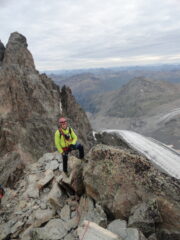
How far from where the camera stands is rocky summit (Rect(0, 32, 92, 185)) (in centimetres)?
4528

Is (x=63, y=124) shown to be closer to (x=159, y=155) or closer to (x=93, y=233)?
(x=93, y=233)

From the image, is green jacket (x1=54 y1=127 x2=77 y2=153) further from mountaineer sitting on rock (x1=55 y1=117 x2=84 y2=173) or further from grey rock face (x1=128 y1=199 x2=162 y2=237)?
grey rock face (x1=128 y1=199 x2=162 y2=237)

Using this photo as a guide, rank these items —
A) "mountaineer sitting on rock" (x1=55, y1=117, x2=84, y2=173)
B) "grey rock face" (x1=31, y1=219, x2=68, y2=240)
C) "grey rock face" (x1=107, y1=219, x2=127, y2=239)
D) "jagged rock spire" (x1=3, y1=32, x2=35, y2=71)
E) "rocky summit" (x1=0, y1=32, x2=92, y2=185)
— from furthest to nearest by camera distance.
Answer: "jagged rock spire" (x1=3, y1=32, x2=35, y2=71), "rocky summit" (x1=0, y1=32, x2=92, y2=185), "mountaineer sitting on rock" (x1=55, y1=117, x2=84, y2=173), "grey rock face" (x1=31, y1=219, x2=68, y2=240), "grey rock face" (x1=107, y1=219, x2=127, y2=239)

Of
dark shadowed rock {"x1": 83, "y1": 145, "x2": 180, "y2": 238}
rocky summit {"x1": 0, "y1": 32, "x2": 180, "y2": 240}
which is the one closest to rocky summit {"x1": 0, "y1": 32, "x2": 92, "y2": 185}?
rocky summit {"x1": 0, "y1": 32, "x2": 180, "y2": 240}

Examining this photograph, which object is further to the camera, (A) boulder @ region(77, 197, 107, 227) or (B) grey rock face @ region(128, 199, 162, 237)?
(A) boulder @ region(77, 197, 107, 227)

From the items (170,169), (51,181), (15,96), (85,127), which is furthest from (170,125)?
(51,181)

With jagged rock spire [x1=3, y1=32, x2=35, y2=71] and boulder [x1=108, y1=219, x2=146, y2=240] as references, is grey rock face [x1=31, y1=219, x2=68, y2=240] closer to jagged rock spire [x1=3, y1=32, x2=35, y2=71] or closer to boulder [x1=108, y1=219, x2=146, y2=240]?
boulder [x1=108, y1=219, x2=146, y2=240]

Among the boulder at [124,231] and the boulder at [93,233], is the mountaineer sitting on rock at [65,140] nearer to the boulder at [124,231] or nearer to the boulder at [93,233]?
the boulder at [93,233]

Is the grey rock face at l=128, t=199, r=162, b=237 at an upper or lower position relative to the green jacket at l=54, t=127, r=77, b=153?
lower

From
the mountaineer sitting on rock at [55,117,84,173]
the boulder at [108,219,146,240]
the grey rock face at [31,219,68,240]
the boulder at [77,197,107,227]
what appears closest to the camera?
the boulder at [108,219,146,240]

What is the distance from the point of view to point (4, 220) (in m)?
12.8

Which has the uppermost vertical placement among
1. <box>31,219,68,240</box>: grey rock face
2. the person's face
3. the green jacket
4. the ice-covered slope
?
the person's face

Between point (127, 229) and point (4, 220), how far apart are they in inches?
279

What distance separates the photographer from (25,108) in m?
51.7
